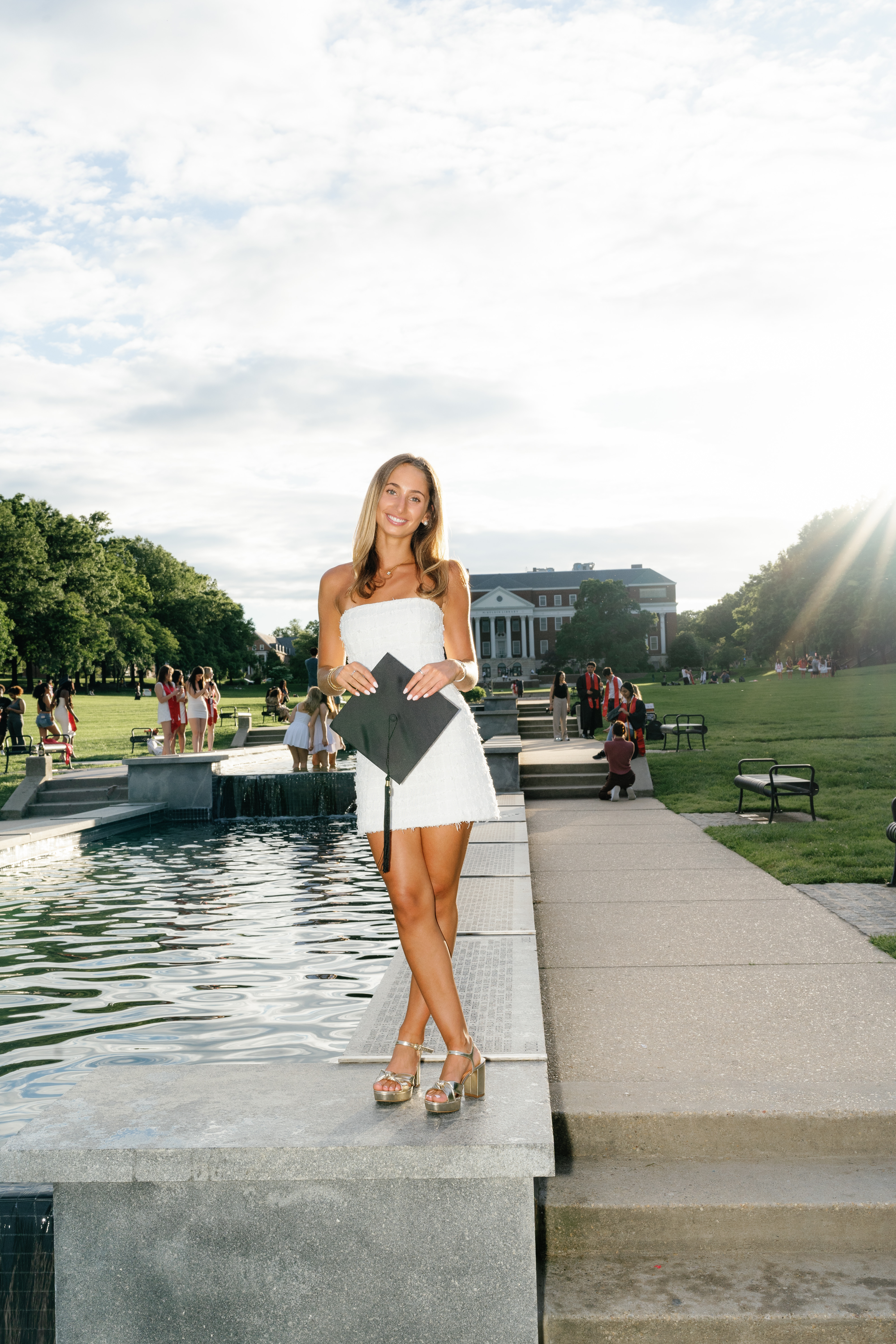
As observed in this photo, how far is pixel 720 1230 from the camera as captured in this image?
3229 millimetres

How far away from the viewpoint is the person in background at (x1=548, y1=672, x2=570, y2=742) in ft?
80.9

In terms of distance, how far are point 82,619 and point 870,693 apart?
4455 cm

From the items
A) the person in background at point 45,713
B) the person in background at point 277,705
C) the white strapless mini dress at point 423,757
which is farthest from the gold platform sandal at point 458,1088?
the person in background at point 277,705

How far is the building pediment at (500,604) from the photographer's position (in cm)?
13938

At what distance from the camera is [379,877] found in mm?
9953

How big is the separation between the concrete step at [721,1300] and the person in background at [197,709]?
1760 centimetres

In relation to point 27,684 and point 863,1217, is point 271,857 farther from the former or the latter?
point 27,684

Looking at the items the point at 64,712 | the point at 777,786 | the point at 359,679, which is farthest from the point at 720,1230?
the point at 64,712

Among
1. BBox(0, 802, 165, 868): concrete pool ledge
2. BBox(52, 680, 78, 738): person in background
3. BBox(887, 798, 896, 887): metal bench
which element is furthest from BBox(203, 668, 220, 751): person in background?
BBox(887, 798, 896, 887): metal bench

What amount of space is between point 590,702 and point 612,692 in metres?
3.39

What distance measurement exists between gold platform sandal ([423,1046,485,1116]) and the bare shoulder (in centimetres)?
140

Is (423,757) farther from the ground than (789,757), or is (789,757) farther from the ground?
(423,757)

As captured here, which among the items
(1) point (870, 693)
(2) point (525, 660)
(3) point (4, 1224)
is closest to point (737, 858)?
(3) point (4, 1224)

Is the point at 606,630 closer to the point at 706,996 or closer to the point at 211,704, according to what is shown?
the point at 211,704
